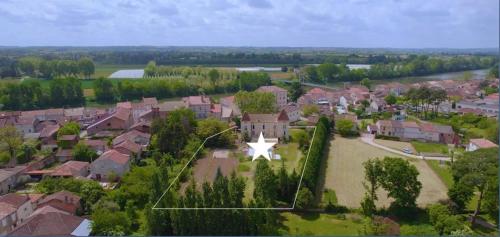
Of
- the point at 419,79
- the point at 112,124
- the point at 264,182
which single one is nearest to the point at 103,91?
the point at 112,124

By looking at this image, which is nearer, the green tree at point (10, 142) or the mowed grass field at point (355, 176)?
the mowed grass field at point (355, 176)

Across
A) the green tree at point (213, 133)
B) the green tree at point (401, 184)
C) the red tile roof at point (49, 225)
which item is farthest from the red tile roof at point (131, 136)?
the green tree at point (401, 184)

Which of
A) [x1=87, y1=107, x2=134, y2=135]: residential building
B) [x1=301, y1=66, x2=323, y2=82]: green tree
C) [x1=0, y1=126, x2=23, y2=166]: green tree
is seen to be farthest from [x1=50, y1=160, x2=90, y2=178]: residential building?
[x1=301, y1=66, x2=323, y2=82]: green tree

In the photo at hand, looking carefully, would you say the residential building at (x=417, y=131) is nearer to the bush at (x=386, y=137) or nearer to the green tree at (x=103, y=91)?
the bush at (x=386, y=137)

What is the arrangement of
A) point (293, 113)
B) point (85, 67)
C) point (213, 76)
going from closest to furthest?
point (293, 113) → point (213, 76) → point (85, 67)

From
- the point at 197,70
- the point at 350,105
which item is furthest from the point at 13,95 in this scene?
the point at 350,105

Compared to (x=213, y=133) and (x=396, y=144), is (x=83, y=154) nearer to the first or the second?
(x=213, y=133)

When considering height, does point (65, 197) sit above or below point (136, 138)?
below
